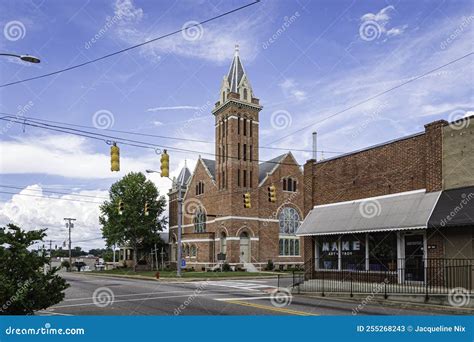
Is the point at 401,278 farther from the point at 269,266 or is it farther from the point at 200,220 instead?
the point at 200,220

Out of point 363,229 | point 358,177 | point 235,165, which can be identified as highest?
point 235,165

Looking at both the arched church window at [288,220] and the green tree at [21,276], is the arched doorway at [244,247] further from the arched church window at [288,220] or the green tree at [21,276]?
the green tree at [21,276]

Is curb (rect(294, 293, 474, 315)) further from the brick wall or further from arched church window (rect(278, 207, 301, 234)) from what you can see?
arched church window (rect(278, 207, 301, 234))

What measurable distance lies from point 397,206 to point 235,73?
38475mm

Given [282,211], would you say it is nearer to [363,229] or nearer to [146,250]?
[146,250]

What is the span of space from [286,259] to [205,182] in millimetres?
13530

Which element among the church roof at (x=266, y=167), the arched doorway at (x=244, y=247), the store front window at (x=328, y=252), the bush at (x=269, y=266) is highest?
the church roof at (x=266, y=167)

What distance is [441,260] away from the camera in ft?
67.2

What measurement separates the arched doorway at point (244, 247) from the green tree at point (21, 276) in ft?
138

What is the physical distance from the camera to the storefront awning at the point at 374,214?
2112cm

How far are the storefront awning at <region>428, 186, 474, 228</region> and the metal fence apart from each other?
1.66 metres

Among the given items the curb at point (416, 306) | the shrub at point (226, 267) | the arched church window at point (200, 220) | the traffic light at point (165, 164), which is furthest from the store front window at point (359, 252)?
the arched church window at point (200, 220)

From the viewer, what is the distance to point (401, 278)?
22328 mm

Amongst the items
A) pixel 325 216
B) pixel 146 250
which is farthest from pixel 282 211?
pixel 325 216
